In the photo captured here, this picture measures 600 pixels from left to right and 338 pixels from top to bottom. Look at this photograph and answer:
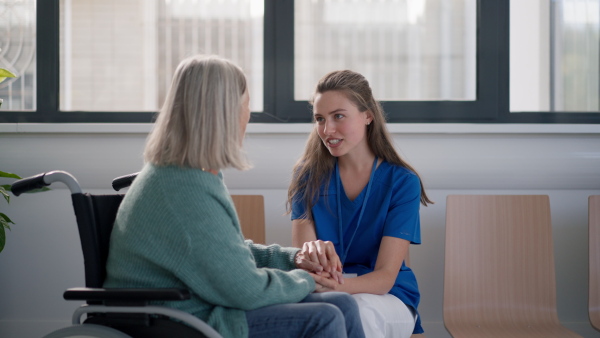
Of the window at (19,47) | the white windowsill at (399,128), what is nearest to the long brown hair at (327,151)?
the white windowsill at (399,128)

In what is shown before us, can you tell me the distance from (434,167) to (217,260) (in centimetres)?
162

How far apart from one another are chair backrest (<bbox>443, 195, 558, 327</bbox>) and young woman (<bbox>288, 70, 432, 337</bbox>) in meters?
0.34

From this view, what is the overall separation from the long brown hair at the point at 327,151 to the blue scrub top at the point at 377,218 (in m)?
0.03

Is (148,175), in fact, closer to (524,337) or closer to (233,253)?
(233,253)

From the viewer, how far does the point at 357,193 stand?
2.05 meters

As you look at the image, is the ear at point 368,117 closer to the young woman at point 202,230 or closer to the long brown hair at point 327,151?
the long brown hair at point 327,151

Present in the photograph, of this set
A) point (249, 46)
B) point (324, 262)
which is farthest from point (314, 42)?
point (324, 262)

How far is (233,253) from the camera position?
1321mm

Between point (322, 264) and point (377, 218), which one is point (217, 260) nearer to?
point (322, 264)

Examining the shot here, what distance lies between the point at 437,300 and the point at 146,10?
1.82 meters

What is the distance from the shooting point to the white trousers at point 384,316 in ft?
5.45

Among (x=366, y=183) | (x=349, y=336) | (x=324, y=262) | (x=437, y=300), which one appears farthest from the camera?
(x=437, y=300)

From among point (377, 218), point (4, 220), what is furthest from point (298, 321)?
point (4, 220)

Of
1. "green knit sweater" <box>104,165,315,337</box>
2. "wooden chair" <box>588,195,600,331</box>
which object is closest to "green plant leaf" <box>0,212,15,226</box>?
"green knit sweater" <box>104,165,315,337</box>
